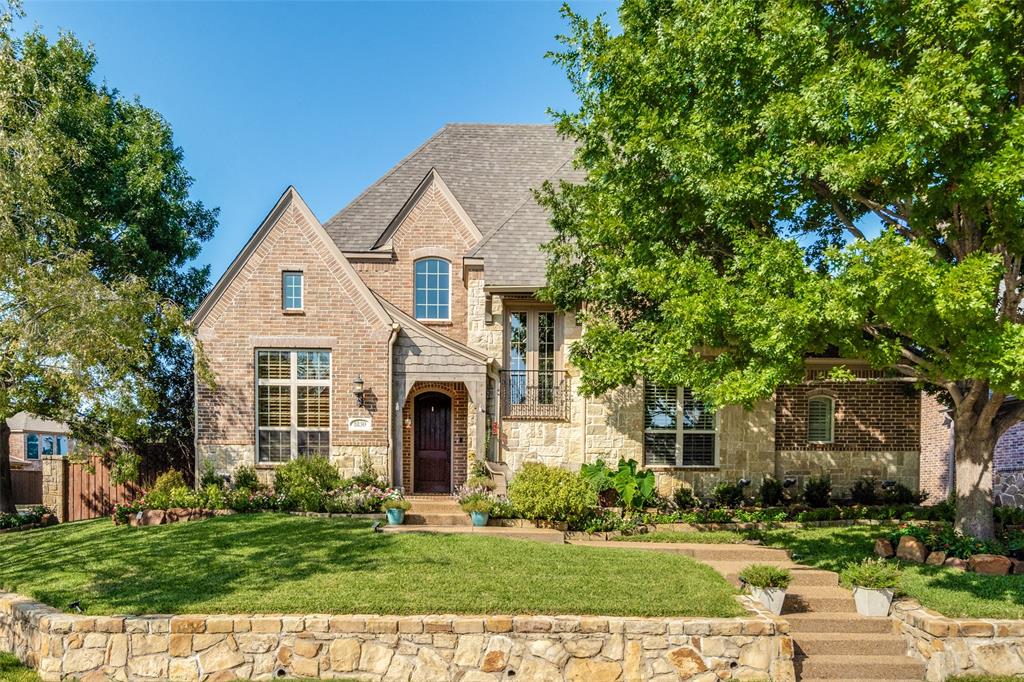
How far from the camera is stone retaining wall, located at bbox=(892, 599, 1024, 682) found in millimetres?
7871

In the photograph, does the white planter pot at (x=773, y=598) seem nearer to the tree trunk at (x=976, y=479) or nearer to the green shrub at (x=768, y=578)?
the green shrub at (x=768, y=578)

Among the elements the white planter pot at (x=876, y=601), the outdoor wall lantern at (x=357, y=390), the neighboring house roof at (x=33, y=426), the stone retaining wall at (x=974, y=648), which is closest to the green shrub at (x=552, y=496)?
the outdoor wall lantern at (x=357, y=390)

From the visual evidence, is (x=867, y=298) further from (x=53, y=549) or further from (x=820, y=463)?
(x=53, y=549)

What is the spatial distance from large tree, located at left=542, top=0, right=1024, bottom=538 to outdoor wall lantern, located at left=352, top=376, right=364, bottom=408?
502 centimetres

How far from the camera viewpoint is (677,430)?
15250mm

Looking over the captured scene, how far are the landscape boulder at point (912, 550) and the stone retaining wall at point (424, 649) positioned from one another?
4.17 meters

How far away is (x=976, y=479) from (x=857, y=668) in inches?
172

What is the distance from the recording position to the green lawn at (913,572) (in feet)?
27.4

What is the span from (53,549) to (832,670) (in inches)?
495

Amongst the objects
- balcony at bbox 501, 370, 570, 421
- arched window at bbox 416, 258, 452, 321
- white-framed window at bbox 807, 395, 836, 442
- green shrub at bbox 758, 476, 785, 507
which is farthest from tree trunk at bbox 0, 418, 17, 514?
white-framed window at bbox 807, 395, 836, 442

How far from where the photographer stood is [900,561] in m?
10.4

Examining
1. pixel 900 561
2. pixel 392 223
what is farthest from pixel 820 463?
pixel 392 223

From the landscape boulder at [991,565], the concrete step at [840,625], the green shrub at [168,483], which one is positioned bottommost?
the concrete step at [840,625]

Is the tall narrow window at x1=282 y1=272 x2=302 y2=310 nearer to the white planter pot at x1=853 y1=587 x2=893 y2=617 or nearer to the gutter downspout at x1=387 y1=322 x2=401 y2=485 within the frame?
the gutter downspout at x1=387 y1=322 x2=401 y2=485
